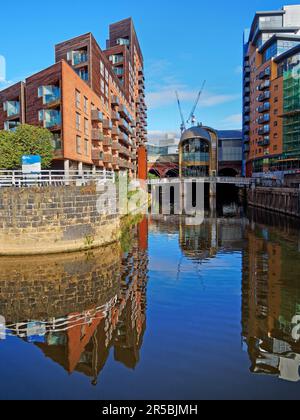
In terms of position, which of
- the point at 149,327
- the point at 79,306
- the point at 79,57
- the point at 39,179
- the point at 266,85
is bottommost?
the point at 149,327

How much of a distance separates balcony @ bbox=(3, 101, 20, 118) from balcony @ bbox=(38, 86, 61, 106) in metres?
9.07

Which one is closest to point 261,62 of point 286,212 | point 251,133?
point 251,133

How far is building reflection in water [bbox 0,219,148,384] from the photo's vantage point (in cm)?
1194

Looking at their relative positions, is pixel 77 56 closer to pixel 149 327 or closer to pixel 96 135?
pixel 96 135

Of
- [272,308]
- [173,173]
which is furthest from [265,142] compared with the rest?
[272,308]

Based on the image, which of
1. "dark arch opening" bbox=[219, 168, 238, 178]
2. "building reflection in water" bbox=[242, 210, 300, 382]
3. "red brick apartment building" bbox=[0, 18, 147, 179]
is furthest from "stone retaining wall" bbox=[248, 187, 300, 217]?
"dark arch opening" bbox=[219, 168, 238, 178]

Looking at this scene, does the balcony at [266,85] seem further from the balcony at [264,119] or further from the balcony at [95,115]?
the balcony at [95,115]

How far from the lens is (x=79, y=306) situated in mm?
15984

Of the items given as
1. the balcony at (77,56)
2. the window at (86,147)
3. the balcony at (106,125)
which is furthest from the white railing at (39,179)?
the balcony at (77,56)

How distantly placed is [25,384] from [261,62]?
10751 centimetres

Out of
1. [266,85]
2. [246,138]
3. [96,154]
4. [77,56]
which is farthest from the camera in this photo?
[246,138]

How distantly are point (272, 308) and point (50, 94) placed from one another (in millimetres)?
34205

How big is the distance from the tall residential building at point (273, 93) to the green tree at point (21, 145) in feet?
209

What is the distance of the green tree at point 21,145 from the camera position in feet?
116
